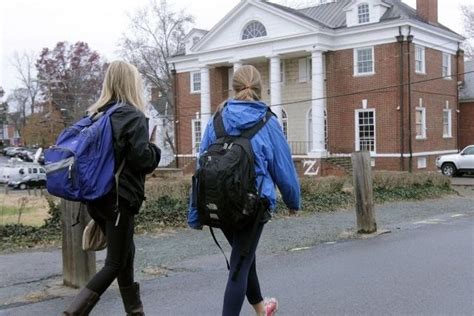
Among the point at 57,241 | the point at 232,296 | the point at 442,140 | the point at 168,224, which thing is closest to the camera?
the point at 232,296

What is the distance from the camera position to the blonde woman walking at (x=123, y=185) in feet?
14.0

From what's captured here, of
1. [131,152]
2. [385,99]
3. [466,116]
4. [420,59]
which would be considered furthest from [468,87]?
[131,152]

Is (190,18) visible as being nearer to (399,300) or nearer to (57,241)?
(57,241)

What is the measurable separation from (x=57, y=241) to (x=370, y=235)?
15.7 feet

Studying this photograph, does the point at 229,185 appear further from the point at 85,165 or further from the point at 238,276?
the point at 85,165

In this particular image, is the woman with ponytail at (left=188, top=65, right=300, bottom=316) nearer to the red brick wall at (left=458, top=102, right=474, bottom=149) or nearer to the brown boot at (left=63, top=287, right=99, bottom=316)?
the brown boot at (left=63, top=287, right=99, bottom=316)

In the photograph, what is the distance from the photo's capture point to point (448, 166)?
3117 cm

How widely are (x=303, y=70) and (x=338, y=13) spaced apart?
161 inches

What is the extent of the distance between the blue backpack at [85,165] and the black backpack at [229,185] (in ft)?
2.18

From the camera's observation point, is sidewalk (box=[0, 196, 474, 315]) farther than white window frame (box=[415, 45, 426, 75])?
No

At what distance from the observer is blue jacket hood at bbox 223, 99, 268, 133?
4137mm

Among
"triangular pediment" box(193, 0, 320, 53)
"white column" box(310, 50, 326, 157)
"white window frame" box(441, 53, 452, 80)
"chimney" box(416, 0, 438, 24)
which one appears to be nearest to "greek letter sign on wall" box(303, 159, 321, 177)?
"white column" box(310, 50, 326, 157)

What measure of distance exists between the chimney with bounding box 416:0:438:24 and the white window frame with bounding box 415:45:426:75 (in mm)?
3009

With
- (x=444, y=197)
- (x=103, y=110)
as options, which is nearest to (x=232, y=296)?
(x=103, y=110)
